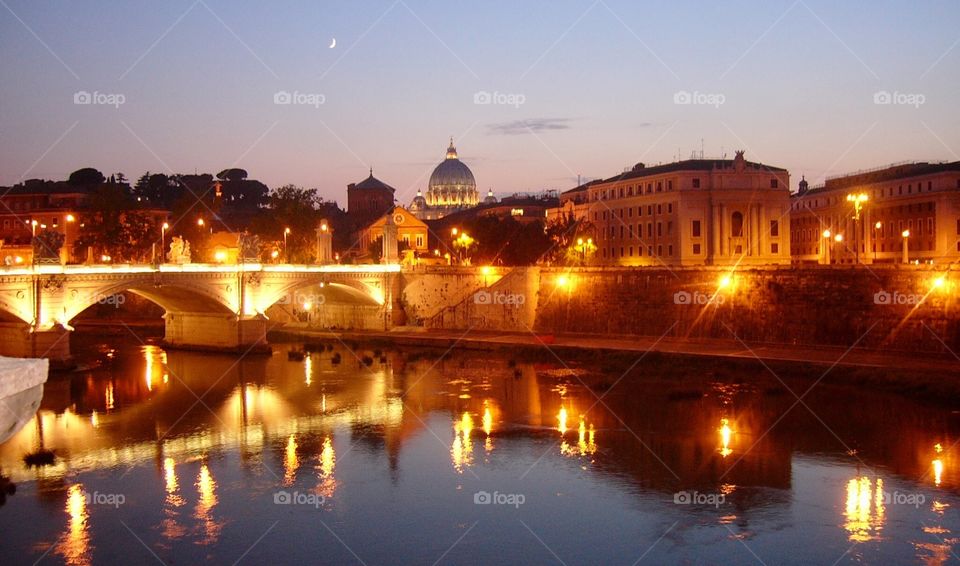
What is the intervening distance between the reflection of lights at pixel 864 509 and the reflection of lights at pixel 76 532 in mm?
13148

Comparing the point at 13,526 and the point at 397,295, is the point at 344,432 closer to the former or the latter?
the point at 13,526

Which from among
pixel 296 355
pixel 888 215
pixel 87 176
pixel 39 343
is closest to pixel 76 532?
pixel 39 343

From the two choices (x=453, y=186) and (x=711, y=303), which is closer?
(x=711, y=303)

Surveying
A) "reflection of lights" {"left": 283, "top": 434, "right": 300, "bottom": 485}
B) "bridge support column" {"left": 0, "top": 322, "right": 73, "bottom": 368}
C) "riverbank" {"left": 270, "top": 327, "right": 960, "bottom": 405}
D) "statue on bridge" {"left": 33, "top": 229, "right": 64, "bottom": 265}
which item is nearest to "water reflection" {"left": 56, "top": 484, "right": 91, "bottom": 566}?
"reflection of lights" {"left": 283, "top": 434, "right": 300, "bottom": 485}

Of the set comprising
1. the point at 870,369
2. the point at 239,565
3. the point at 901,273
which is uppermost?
the point at 901,273

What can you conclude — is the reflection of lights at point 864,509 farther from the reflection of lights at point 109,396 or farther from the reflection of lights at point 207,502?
the reflection of lights at point 109,396

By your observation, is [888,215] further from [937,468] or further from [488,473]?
[488,473]

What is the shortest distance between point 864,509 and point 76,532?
47.7 ft

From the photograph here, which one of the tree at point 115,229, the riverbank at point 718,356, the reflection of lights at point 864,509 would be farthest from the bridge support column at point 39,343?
the reflection of lights at point 864,509

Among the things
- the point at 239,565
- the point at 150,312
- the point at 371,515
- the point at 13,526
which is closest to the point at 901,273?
the point at 371,515

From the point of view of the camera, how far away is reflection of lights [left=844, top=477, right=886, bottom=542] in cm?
1734

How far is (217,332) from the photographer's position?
146 feet

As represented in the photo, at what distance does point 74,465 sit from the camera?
22219 millimetres

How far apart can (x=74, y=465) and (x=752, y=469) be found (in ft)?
50.0
